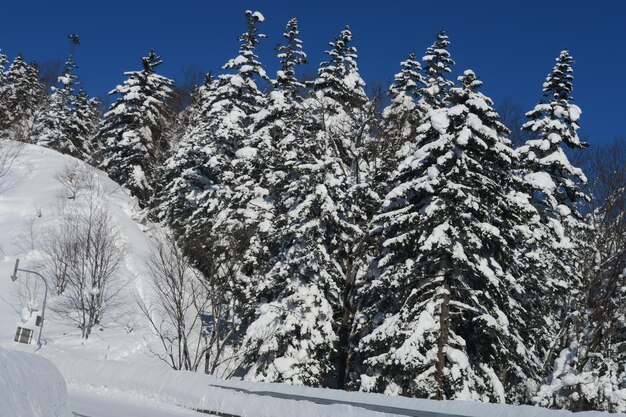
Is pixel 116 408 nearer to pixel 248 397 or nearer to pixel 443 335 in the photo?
pixel 248 397

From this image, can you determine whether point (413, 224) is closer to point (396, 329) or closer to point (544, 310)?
point (396, 329)

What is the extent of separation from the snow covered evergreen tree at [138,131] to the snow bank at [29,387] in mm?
46527

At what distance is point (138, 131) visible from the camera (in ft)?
166

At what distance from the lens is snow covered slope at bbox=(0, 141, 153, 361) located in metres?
34.1

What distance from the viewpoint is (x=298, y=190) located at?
28156 millimetres

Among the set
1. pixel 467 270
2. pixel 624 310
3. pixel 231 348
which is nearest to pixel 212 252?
pixel 231 348

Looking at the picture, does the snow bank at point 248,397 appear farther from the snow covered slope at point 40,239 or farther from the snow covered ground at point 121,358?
the snow covered slope at point 40,239

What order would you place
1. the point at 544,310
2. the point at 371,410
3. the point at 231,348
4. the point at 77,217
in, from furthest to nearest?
1. the point at 77,217
2. the point at 231,348
3. the point at 544,310
4. the point at 371,410

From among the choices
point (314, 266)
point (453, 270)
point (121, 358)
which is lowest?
point (121, 358)

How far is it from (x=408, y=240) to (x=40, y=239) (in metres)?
28.7

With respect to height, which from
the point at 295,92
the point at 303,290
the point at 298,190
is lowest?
the point at 303,290

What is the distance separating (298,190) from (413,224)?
7.57 m

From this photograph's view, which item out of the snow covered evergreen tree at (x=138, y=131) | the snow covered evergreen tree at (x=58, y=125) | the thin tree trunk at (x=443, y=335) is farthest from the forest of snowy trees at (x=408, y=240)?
the snow covered evergreen tree at (x=58, y=125)

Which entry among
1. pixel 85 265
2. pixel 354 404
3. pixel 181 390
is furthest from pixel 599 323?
pixel 85 265
